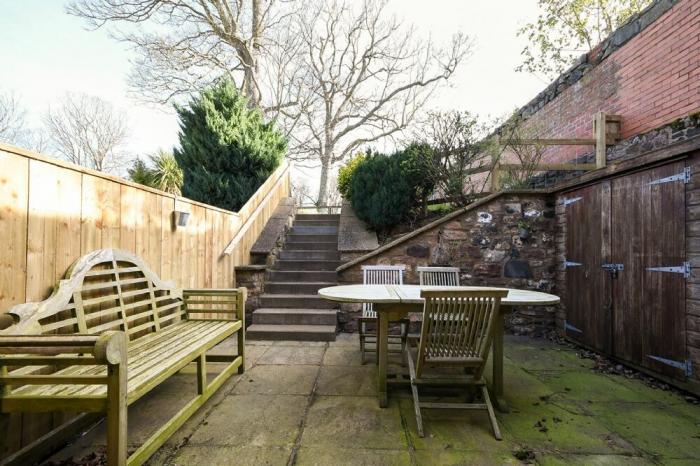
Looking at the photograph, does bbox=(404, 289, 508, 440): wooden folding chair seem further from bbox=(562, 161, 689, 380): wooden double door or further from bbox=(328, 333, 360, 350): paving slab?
bbox=(562, 161, 689, 380): wooden double door

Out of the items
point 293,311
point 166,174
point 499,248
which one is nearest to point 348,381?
point 293,311

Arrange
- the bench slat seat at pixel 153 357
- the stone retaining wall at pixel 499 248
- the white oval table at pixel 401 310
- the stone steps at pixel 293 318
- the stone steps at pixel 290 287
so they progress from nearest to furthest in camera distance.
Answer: the bench slat seat at pixel 153 357 → the white oval table at pixel 401 310 → the stone steps at pixel 293 318 → the stone retaining wall at pixel 499 248 → the stone steps at pixel 290 287

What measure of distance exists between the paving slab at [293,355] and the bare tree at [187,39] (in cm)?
776

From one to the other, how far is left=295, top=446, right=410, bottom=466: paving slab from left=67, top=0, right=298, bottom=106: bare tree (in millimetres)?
9085

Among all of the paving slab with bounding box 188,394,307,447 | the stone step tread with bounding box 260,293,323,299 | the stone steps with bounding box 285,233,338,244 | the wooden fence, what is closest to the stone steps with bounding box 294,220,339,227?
the stone steps with bounding box 285,233,338,244

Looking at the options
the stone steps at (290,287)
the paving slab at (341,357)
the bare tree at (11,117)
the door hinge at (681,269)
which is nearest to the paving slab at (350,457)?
the paving slab at (341,357)

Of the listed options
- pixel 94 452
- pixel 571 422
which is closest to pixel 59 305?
pixel 94 452

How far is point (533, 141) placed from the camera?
4.55 meters

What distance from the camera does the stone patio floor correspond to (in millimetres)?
1725

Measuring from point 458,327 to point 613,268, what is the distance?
2.19 m

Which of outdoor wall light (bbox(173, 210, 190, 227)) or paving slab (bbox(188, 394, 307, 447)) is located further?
outdoor wall light (bbox(173, 210, 190, 227))

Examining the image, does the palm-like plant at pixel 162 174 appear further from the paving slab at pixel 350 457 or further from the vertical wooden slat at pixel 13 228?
the paving slab at pixel 350 457

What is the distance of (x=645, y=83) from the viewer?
4348mm

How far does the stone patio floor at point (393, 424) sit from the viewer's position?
1725 millimetres
